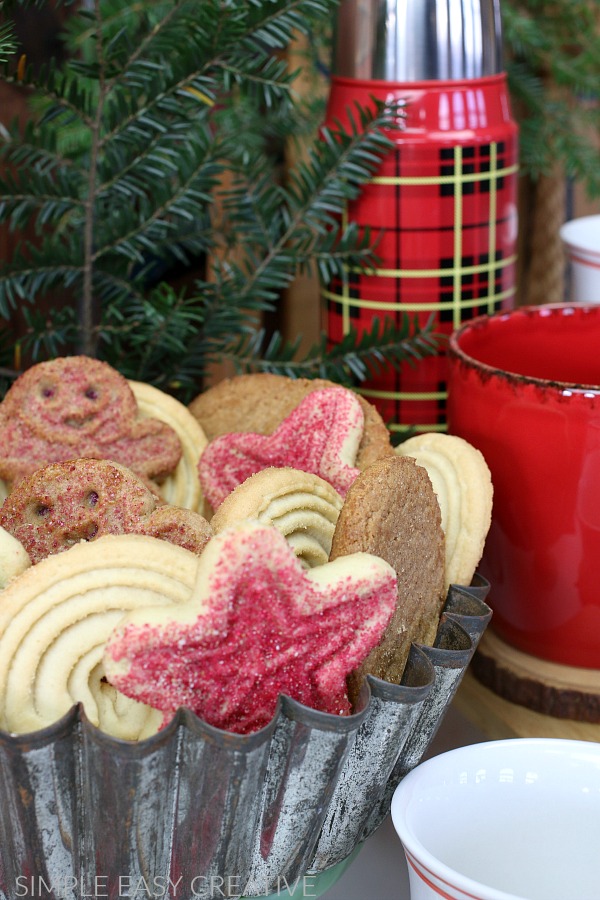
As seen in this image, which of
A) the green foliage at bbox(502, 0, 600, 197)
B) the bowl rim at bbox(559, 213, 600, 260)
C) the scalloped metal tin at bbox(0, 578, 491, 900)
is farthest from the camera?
the green foliage at bbox(502, 0, 600, 197)

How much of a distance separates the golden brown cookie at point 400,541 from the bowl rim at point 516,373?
0.32 ft

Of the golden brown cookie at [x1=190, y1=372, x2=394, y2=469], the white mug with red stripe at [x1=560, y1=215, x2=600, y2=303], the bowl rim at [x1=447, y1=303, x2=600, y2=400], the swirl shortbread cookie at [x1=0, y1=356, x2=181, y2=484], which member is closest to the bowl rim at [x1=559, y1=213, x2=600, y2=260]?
the white mug with red stripe at [x1=560, y1=215, x2=600, y2=303]

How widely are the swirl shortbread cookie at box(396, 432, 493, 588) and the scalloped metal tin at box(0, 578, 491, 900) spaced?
67mm

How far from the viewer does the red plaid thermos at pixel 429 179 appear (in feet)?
2.07

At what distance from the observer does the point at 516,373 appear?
60cm

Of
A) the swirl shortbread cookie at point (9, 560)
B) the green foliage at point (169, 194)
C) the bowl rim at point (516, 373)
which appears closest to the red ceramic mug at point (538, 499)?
the bowl rim at point (516, 373)

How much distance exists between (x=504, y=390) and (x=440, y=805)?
0.22 m

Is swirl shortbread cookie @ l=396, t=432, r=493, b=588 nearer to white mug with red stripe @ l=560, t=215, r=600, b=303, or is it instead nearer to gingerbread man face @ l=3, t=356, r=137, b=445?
gingerbread man face @ l=3, t=356, r=137, b=445

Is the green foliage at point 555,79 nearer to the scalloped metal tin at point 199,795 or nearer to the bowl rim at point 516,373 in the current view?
the bowl rim at point 516,373

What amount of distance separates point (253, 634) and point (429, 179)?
389 mm

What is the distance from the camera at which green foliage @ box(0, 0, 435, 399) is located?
1.88 feet

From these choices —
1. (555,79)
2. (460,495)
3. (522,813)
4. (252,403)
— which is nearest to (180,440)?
(252,403)

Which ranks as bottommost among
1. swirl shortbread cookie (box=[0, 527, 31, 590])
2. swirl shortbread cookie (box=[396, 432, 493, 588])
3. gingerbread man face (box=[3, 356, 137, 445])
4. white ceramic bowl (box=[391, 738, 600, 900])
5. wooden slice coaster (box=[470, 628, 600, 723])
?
wooden slice coaster (box=[470, 628, 600, 723])

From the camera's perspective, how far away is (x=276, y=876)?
1.31 ft
